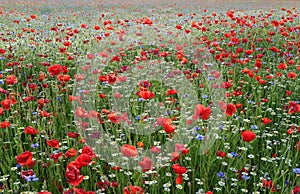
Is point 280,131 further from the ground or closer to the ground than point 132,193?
closer to the ground

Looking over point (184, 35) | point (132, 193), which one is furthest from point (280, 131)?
point (184, 35)

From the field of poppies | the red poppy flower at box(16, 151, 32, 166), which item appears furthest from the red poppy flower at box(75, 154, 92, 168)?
the red poppy flower at box(16, 151, 32, 166)

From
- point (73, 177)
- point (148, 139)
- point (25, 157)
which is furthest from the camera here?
point (148, 139)

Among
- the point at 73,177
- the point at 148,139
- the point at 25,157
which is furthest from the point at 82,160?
the point at 148,139

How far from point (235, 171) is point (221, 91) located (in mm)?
1741

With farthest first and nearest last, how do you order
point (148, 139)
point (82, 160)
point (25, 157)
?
1. point (148, 139)
2. point (25, 157)
3. point (82, 160)

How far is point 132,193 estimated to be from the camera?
6.85ft

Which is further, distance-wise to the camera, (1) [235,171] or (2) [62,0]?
(2) [62,0]

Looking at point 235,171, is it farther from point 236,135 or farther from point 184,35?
point 184,35

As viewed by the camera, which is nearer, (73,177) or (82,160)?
(73,177)

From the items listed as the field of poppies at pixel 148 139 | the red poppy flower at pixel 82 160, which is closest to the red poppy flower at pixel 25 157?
the field of poppies at pixel 148 139

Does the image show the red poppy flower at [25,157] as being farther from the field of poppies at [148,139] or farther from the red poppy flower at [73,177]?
the red poppy flower at [73,177]

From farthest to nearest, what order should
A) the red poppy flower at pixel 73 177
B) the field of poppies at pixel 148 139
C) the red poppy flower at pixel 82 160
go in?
1. the field of poppies at pixel 148 139
2. the red poppy flower at pixel 82 160
3. the red poppy flower at pixel 73 177

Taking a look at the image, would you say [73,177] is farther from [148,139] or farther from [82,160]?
[148,139]
